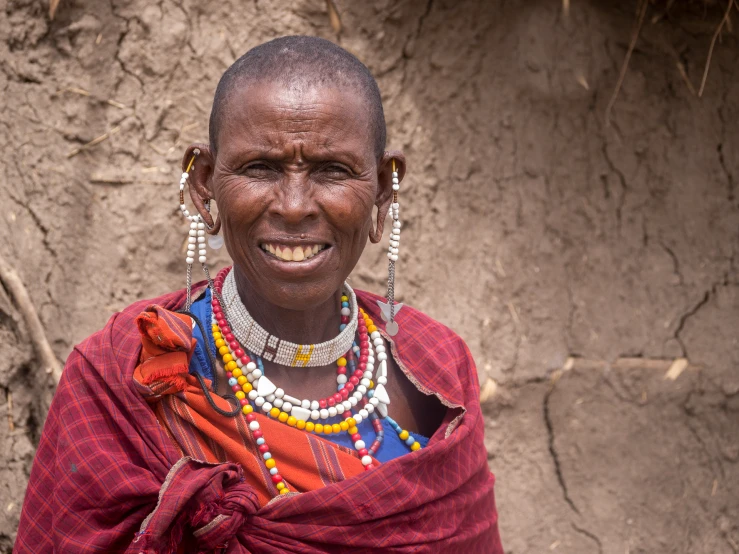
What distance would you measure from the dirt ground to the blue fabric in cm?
137

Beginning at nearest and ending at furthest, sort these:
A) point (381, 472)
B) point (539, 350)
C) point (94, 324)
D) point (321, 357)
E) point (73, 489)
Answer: point (73, 489) → point (381, 472) → point (321, 357) → point (94, 324) → point (539, 350)

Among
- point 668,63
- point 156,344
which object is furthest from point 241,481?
point 668,63

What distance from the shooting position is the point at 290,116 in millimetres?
2230

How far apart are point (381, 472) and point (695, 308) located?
Answer: 251cm

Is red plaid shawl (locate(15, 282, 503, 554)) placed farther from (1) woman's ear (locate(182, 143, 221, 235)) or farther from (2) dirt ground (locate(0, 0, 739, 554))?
(2) dirt ground (locate(0, 0, 739, 554))

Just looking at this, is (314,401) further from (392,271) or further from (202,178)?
(202,178)

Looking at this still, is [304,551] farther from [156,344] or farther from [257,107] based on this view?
[257,107]

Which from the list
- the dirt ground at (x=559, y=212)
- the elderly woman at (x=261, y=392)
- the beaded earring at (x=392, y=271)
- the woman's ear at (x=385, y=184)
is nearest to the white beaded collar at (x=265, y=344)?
the elderly woman at (x=261, y=392)

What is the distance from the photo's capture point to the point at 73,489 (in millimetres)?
2189

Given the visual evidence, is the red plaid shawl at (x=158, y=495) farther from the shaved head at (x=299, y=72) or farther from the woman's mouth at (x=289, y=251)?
the shaved head at (x=299, y=72)

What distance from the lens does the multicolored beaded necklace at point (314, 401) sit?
7.89 feet

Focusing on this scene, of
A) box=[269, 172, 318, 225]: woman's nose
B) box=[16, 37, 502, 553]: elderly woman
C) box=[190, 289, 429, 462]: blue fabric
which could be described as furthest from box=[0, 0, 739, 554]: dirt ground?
box=[269, 172, 318, 225]: woman's nose

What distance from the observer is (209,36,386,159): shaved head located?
7.43 feet

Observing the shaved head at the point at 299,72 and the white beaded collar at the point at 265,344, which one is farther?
the white beaded collar at the point at 265,344
